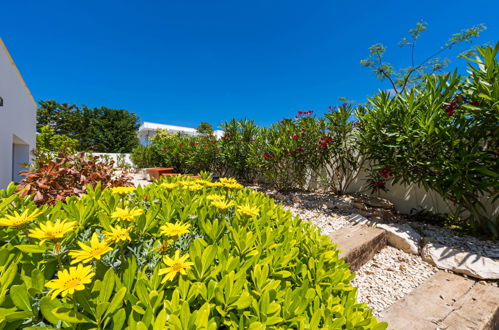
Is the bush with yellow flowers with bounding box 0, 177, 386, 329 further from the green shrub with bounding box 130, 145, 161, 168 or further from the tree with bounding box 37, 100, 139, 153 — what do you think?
the tree with bounding box 37, 100, 139, 153

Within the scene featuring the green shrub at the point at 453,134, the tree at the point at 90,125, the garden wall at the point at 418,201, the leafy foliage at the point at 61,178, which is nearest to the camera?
the leafy foliage at the point at 61,178

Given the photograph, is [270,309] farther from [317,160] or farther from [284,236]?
[317,160]

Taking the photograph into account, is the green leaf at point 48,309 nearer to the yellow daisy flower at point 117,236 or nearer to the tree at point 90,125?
the yellow daisy flower at point 117,236

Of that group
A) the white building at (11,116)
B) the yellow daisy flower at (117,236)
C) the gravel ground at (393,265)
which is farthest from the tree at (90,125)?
the yellow daisy flower at (117,236)

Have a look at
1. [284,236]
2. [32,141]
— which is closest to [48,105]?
[32,141]

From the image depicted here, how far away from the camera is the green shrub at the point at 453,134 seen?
238 centimetres

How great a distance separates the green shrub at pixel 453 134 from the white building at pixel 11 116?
580cm

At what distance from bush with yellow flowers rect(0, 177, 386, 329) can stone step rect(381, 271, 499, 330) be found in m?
1.17

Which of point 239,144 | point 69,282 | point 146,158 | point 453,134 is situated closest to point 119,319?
point 69,282

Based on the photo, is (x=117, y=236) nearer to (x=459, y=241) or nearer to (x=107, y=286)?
(x=107, y=286)

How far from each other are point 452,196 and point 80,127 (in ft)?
111

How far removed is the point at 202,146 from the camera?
7.16 meters

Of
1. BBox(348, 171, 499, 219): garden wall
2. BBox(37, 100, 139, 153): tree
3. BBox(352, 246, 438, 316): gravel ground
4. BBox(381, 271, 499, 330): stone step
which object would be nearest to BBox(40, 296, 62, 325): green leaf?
BBox(381, 271, 499, 330): stone step

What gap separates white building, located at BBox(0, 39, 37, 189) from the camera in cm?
408
